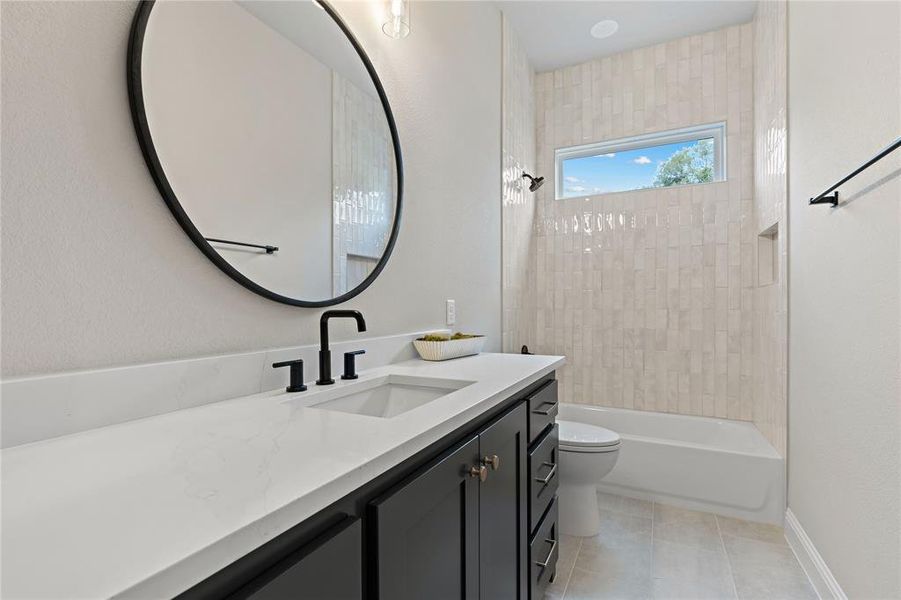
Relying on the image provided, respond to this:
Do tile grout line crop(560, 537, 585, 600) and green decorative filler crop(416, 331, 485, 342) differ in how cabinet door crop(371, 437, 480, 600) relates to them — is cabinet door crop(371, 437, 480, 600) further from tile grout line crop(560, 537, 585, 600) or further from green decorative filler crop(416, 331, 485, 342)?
tile grout line crop(560, 537, 585, 600)

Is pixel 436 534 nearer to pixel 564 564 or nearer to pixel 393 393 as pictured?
pixel 393 393

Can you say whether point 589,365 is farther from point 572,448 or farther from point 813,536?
point 813,536

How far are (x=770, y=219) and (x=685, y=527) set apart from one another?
1.66m

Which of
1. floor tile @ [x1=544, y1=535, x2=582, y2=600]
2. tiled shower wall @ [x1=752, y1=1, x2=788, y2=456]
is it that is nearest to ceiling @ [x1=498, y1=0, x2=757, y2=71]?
tiled shower wall @ [x1=752, y1=1, x2=788, y2=456]


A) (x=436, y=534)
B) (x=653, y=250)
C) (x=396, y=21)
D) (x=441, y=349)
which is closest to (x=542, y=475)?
(x=441, y=349)

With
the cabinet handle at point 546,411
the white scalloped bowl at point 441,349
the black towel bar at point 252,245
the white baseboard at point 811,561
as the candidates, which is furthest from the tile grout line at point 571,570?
the black towel bar at point 252,245

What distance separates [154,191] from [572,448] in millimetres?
1851

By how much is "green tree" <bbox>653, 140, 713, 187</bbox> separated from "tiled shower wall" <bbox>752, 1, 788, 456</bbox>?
0.29 metres

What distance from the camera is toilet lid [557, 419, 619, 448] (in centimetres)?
204

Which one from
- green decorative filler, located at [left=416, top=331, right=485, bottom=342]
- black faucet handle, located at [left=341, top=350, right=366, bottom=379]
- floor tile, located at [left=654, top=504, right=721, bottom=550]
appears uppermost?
green decorative filler, located at [left=416, top=331, right=485, bottom=342]

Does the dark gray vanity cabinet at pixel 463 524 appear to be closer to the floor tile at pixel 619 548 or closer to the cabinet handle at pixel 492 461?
the cabinet handle at pixel 492 461

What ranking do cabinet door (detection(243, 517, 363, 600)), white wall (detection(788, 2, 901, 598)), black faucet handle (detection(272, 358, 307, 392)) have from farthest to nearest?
white wall (detection(788, 2, 901, 598)), black faucet handle (detection(272, 358, 307, 392)), cabinet door (detection(243, 517, 363, 600))

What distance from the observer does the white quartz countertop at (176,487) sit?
37 cm

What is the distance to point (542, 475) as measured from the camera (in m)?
1.51
